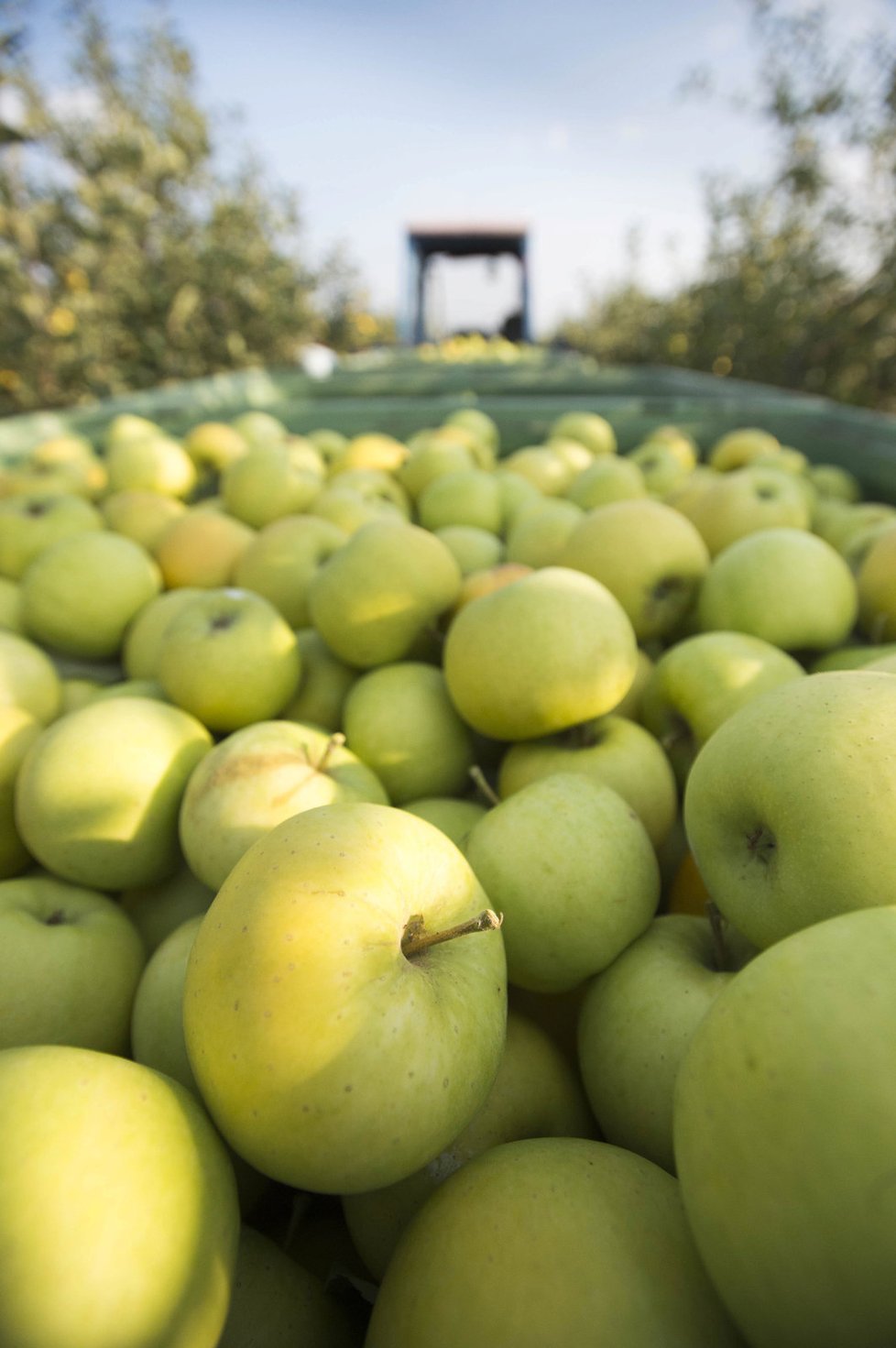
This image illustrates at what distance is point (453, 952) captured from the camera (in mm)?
939

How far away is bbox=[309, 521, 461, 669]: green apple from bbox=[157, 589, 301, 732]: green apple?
0.47 ft

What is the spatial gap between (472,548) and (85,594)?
118cm

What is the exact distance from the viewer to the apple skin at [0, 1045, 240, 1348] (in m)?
0.62

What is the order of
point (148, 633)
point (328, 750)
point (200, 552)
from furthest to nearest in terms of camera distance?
point (200, 552) < point (148, 633) < point (328, 750)

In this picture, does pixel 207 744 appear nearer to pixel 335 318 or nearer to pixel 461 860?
pixel 461 860

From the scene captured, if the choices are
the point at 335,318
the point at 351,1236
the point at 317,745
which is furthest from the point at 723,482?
the point at 335,318

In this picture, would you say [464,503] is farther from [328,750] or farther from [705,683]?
[328,750]

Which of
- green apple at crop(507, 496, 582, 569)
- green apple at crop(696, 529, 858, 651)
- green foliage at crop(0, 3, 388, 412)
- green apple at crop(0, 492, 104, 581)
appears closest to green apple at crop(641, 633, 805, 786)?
green apple at crop(696, 529, 858, 651)

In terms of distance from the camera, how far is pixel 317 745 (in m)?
1.47

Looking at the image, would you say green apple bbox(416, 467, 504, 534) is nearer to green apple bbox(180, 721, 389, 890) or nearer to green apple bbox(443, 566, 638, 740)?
green apple bbox(443, 566, 638, 740)

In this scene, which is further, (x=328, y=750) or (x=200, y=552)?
(x=200, y=552)

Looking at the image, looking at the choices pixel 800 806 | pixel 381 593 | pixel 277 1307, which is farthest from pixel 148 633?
pixel 800 806

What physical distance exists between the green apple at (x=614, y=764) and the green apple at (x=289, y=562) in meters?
0.93

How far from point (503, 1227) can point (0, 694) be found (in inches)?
60.1
